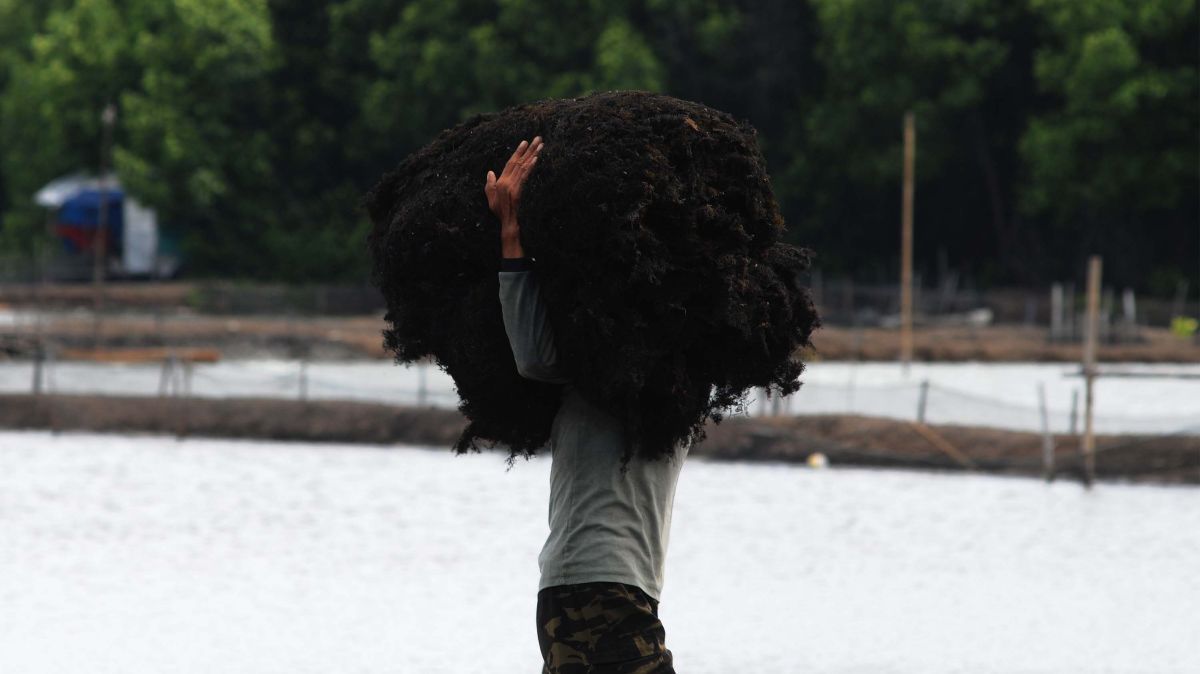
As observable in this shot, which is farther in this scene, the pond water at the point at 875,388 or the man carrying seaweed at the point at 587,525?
the pond water at the point at 875,388

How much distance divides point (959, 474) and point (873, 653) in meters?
8.70

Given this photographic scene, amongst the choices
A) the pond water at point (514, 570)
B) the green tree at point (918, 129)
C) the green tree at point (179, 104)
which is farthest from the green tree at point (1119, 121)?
the pond water at point (514, 570)

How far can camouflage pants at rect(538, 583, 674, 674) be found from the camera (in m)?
4.40

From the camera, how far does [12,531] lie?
41.0 feet

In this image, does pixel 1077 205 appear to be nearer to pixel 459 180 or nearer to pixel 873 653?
pixel 873 653

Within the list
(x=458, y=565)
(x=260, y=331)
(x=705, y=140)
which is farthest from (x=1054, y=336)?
(x=705, y=140)

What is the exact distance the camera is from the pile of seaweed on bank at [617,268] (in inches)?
174

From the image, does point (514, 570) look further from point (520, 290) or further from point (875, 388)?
point (875, 388)

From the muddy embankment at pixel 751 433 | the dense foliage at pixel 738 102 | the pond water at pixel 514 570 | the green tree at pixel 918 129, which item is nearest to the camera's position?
the pond water at pixel 514 570

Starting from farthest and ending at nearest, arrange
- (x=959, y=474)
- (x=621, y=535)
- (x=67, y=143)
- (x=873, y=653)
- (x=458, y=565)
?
(x=67, y=143)
(x=959, y=474)
(x=458, y=565)
(x=873, y=653)
(x=621, y=535)

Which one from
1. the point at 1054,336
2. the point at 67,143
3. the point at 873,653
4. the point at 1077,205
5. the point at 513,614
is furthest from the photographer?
the point at 67,143

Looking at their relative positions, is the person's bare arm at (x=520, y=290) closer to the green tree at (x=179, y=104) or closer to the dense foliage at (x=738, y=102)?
the dense foliage at (x=738, y=102)

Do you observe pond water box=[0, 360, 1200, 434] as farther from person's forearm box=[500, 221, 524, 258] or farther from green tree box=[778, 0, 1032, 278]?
green tree box=[778, 0, 1032, 278]

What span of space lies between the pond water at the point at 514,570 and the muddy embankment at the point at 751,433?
581 mm
